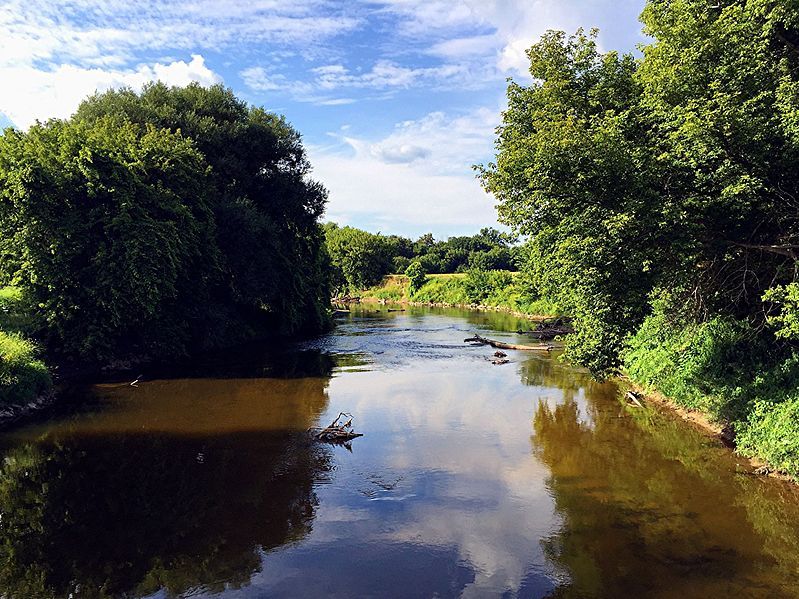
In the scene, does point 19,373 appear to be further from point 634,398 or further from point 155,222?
point 634,398

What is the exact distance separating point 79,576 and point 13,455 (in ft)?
31.0

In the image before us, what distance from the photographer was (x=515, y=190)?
21.3 m

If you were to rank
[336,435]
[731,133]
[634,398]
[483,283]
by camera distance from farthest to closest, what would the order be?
[483,283] < [634,398] < [336,435] < [731,133]

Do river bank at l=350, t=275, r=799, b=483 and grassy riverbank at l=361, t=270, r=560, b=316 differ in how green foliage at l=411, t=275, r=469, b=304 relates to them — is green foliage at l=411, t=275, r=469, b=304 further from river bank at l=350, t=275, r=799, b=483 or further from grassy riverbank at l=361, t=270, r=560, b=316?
river bank at l=350, t=275, r=799, b=483

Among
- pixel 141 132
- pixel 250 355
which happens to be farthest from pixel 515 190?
pixel 141 132

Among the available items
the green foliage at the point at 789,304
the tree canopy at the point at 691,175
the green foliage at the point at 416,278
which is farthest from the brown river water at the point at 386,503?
the green foliage at the point at 416,278

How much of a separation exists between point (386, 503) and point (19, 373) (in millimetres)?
18674

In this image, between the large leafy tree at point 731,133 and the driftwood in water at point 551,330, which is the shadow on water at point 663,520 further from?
the driftwood in water at point 551,330

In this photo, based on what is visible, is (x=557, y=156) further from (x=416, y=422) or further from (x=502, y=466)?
(x=416, y=422)

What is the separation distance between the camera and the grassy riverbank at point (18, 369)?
23000mm

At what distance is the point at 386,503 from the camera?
49.4 feet

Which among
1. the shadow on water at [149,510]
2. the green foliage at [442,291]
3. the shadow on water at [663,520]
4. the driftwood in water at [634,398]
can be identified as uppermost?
the green foliage at [442,291]

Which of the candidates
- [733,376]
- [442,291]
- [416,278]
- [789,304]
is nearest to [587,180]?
[789,304]

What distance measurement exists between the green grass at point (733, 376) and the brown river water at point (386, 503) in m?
1.09
